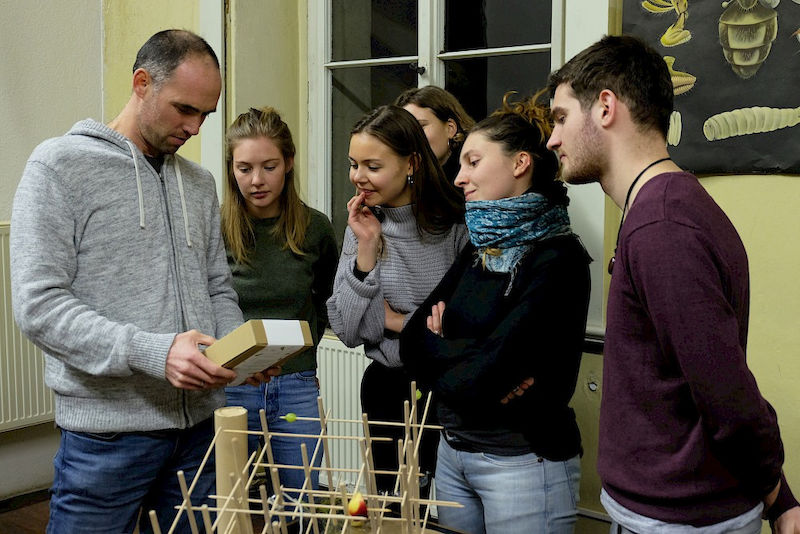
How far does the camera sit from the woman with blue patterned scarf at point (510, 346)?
1.48 metres

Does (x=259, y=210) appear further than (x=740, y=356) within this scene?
Yes

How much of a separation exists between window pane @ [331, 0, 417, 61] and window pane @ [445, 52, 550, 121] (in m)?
0.23

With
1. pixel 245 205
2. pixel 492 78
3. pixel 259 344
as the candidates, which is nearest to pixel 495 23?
pixel 492 78

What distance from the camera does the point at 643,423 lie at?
106cm

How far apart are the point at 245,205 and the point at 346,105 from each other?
1196 millimetres

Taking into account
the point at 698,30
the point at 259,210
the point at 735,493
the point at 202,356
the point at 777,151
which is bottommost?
the point at 735,493

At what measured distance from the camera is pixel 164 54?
4.83 ft

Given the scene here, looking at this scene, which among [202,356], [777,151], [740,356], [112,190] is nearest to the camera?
[740,356]

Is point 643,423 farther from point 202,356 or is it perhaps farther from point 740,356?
point 202,356

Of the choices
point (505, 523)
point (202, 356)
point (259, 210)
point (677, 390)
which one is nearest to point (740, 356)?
point (677, 390)

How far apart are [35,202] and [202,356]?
1.39 ft

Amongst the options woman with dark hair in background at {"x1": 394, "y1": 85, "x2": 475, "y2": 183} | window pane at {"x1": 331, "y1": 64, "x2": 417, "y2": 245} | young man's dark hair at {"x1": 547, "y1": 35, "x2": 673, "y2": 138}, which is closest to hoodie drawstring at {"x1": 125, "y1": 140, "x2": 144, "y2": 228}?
woman with dark hair in background at {"x1": 394, "y1": 85, "x2": 475, "y2": 183}

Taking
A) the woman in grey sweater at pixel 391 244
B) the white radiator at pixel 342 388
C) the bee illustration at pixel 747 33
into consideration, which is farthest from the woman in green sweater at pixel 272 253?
the bee illustration at pixel 747 33

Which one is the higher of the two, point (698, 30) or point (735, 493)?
point (698, 30)
